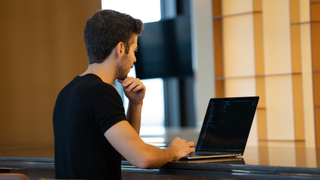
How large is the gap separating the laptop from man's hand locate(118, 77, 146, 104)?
31 cm

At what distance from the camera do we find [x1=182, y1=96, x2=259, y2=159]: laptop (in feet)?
4.23

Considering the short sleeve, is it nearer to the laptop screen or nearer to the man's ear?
the man's ear

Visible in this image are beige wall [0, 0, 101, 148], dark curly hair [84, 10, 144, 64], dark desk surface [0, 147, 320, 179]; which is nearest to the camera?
dark desk surface [0, 147, 320, 179]

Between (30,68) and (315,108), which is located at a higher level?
(30,68)

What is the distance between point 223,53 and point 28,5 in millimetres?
2402

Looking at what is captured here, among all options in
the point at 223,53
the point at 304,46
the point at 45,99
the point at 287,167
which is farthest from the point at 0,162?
the point at 304,46

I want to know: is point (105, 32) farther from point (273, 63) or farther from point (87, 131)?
point (273, 63)

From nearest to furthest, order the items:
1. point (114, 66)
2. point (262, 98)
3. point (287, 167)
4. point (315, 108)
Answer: point (287, 167)
point (114, 66)
point (315, 108)
point (262, 98)

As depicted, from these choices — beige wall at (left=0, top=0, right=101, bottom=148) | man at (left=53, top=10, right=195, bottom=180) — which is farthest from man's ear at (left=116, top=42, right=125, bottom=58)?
beige wall at (left=0, top=0, right=101, bottom=148)

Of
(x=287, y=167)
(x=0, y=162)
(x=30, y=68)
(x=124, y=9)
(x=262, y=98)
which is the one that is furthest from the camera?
(x=124, y=9)

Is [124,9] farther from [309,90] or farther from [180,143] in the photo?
[180,143]

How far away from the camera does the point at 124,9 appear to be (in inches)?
262

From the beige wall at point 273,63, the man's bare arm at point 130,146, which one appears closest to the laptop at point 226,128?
→ the man's bare arm at point 130,146

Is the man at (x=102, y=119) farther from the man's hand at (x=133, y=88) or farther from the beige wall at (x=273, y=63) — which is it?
the beige wall at (x=273, y=63)
